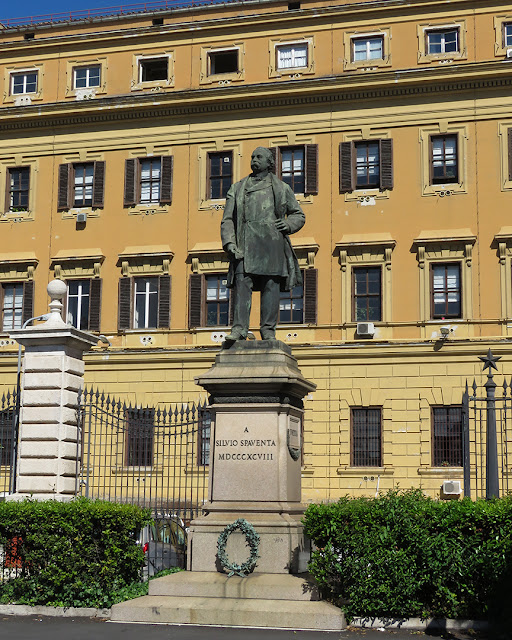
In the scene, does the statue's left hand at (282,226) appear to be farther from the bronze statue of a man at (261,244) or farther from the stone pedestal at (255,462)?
the stone pedestal at (255,462)

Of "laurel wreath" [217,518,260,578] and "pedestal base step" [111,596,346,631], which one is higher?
"laurel wreath" [217,518,260,578]

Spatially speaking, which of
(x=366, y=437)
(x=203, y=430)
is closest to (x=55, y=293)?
(x=203, y=430)

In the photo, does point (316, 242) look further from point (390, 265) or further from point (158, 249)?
point (158, 249)

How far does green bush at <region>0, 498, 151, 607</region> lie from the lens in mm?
13523

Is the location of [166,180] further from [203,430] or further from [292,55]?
[203,430]

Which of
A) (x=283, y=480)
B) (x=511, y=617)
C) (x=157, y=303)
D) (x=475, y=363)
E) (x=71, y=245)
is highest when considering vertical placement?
(x=71, y=245)

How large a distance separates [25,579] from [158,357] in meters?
18.8

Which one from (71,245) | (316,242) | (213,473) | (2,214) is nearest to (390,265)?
(316,242)

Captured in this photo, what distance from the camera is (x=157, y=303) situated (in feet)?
108

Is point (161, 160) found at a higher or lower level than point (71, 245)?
higher

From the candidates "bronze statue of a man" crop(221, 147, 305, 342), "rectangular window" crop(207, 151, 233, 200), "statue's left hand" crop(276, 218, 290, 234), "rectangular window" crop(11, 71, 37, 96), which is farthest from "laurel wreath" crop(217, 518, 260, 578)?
"rectangular window" crop(11, 71, 37, 96)

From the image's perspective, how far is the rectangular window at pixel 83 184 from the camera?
34.5 metres

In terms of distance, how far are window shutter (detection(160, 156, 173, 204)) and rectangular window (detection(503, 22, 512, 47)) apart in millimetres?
11281

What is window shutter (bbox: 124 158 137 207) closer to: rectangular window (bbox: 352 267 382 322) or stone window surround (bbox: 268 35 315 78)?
stone window surround (bbox: 268 35 315 78)
